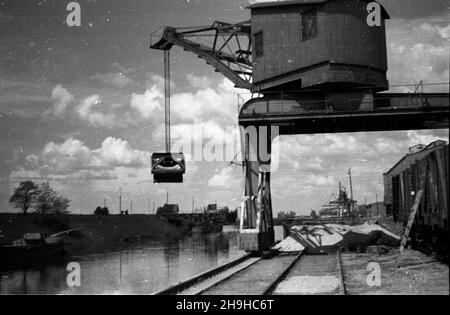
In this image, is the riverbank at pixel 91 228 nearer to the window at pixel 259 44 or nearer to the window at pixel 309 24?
the window at pixel 259 44

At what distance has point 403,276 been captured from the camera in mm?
14969

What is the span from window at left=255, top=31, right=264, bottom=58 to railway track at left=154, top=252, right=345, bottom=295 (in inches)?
417

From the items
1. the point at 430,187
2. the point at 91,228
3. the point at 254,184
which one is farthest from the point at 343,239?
the point at 91,228

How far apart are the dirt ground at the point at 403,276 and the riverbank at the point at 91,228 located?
37025mm

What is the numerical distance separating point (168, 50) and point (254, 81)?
5.66 metres

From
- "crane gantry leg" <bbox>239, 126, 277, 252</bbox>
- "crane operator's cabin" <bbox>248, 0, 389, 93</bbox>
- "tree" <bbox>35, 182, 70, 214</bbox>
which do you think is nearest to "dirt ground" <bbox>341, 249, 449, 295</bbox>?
"crane gantry leg" <bbox>239, 126, 277, 252</bbox>

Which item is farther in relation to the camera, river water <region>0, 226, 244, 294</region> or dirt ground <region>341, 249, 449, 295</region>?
river water <region>0, 226, 244, 294</region>

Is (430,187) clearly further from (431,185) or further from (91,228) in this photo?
(91,228)

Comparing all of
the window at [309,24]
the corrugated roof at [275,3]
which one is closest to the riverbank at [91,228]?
the corrugated roof at [275,3]

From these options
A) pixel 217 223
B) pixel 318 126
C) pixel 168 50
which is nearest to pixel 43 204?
pixel 217 223

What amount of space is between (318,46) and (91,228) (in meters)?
60.4

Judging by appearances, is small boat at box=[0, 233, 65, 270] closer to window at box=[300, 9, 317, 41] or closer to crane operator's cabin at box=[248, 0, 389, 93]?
crane operator's cabin at box=[248, 0, 389, 93]

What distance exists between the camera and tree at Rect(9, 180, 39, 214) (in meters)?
83.1
